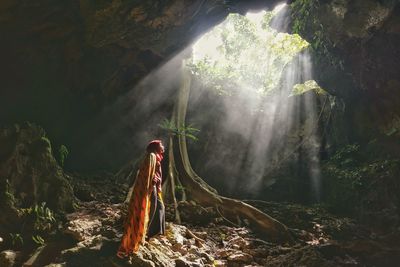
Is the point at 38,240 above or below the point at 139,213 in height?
below

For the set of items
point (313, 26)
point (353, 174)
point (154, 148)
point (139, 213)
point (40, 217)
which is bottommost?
point (40, 217)

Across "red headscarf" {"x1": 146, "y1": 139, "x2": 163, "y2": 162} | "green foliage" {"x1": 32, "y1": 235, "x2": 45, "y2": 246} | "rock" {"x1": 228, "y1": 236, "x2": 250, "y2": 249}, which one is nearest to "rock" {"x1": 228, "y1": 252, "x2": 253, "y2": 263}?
"rock" {"x1": 228, "y1": 236, "x2": 250, "y2": 249}

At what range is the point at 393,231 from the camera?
6973 millimetres

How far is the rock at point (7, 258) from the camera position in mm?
4273

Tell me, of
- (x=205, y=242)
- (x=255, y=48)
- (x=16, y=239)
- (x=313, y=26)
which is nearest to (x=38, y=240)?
(x=16, y=239)

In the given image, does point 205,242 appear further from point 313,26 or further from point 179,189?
point 313,26

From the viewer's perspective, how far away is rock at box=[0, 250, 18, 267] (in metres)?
4.27

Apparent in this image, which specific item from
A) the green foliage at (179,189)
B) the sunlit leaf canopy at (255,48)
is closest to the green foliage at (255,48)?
the sunlit leaf canopy at (255,48)

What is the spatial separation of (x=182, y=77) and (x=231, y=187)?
4.34m

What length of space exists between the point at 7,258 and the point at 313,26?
9.05 m

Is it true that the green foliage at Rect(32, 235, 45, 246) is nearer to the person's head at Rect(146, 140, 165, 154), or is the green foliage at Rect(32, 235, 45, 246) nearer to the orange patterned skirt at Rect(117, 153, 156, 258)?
the orange patterned skirt at Rect(117, 153, 156, 258)

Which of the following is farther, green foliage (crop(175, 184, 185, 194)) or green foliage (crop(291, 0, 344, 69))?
green foliage (crop(291, 0, 344, 69))

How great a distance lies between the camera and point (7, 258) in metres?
4.32

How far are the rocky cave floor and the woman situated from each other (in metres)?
0.17
